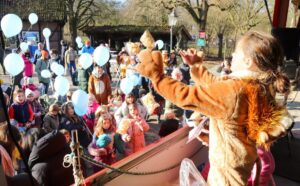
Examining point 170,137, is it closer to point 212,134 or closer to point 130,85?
point 212,134

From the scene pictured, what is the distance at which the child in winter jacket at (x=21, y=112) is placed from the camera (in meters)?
4.47

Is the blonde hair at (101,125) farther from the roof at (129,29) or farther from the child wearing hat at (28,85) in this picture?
the roof at (129,29)

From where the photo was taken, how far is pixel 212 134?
1635 mm

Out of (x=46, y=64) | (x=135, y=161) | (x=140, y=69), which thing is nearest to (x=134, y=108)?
(x=135, y=161)

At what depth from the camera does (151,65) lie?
142 cm

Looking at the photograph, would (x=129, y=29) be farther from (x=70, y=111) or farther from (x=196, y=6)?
(x=70, y=111)

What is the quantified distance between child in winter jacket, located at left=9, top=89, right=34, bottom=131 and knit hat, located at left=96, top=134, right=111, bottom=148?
4.91ft

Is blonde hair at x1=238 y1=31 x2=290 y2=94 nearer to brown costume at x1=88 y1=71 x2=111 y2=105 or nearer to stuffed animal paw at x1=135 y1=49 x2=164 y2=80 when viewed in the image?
stuffed animal paw at x1=135 y1=49 x2=164 y2=80

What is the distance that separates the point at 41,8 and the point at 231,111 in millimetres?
22037

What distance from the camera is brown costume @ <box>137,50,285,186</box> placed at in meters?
1.43

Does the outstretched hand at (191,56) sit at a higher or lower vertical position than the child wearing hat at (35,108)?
higher

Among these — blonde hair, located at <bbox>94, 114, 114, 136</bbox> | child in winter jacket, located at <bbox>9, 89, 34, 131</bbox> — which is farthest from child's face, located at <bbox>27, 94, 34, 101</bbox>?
blonde hair, located at <bbox>94, 114, 114, 136</bbox>

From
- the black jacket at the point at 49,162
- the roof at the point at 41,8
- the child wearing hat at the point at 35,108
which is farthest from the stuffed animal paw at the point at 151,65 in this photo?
the roof at the point at 41,8

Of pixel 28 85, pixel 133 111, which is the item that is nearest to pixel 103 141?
pixel 133 111
